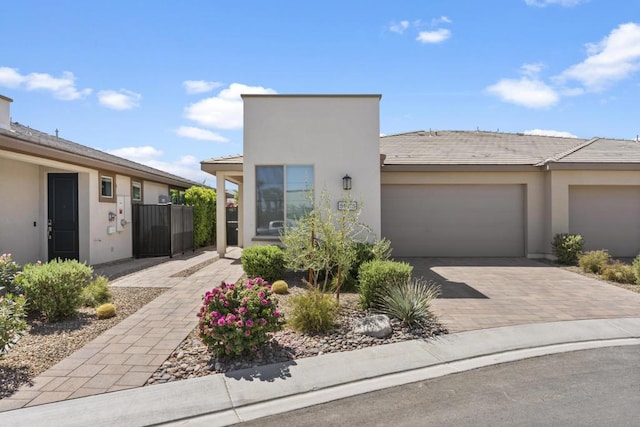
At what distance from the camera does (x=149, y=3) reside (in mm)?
8469

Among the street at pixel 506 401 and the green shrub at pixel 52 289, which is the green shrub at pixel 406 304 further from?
the green shrub at pixel 52 289

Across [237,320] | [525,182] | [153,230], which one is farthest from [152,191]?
[525,182]

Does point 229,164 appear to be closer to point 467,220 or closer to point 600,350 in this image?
point 467,220

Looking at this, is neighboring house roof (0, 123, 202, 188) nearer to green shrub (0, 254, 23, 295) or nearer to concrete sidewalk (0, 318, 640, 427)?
green shrub (0, 254, 23, 295)

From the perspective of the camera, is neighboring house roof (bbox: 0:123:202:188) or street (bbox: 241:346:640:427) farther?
neighboring house roof (bbox: 0:123:202:188)

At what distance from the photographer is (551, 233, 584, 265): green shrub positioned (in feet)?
37.9

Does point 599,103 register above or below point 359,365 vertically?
above

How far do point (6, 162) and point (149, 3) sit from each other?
18.4ft

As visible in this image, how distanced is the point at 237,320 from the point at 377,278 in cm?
262

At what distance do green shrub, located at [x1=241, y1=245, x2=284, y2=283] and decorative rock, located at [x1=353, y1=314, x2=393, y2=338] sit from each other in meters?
3.30

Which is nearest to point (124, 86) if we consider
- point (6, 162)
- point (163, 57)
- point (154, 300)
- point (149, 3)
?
point (163, 57)

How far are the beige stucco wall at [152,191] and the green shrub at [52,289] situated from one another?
9125 millimetres

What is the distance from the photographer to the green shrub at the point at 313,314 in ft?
18.0

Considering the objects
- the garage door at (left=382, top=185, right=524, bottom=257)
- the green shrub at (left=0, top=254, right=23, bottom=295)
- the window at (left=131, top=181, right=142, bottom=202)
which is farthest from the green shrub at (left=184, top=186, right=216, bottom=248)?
the green shrub at (left=0, top=254, right=23, bottom=295)
